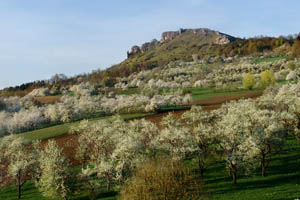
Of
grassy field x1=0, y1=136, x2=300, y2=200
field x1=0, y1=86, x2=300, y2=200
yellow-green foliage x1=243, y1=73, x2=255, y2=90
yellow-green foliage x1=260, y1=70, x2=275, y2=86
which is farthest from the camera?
yellow-green foliage x1=243, y1=73, x2=255, y2=90

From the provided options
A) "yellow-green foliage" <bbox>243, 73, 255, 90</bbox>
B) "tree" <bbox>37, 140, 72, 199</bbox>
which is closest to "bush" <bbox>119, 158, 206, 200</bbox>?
"tree" <bbox>37, 140, 72, 199</bbox>

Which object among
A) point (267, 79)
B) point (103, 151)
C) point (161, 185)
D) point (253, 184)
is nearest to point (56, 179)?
point (103, 151)

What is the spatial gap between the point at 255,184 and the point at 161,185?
19.1 metres

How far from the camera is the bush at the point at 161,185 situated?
90.1ft

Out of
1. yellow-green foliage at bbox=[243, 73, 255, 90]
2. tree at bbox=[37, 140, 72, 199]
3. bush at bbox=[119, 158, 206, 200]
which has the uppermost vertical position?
yellow-green foliage at bbox=[243, 73, 255, 90]

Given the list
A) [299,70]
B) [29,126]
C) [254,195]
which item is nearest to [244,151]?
[254,195]

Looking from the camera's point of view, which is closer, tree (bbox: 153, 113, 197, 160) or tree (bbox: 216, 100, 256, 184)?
tree (bbox: 216, 100, 256, 184)

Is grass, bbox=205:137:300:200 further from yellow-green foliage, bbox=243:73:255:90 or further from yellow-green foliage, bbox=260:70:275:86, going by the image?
yellow-green foliage, bbox=260:70:275:86

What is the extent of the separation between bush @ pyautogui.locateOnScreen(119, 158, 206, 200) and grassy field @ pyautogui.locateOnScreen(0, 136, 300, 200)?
4.70m

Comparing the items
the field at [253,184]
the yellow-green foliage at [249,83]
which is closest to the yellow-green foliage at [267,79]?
Answer: the yellow-green foliage at [249,83]

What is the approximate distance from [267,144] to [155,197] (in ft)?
76.6

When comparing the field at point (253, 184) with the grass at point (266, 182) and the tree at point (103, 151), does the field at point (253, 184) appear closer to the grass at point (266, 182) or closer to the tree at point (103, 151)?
the grass at point (266, 182)

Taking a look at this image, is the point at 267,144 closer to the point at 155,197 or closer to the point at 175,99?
→ the point at 155,197

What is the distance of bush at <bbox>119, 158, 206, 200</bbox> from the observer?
90.1 ft
